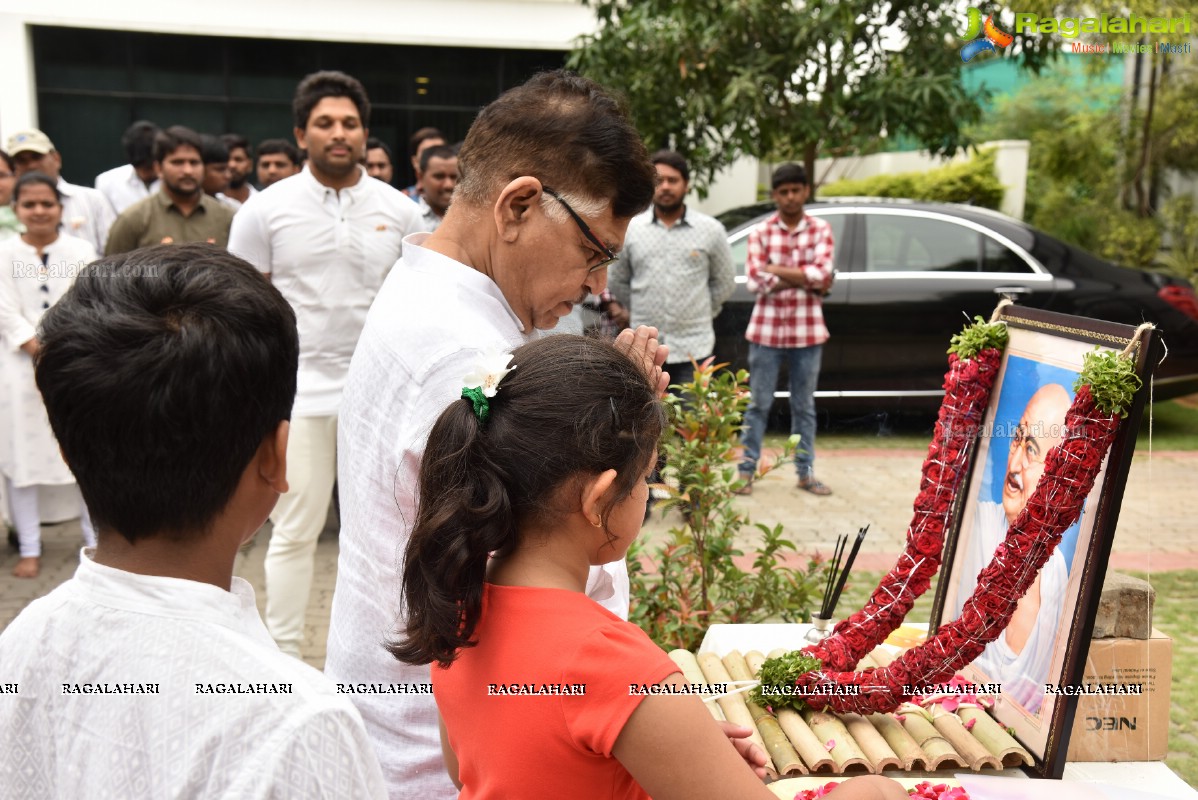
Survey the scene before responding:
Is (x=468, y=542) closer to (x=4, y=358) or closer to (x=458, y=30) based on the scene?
(x=4, y=358)

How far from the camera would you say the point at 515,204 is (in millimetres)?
1900

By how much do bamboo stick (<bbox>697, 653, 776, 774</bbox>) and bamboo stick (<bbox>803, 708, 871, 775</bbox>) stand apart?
0.14 metres

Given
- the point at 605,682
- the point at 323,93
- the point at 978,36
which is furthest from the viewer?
the point at 978,36

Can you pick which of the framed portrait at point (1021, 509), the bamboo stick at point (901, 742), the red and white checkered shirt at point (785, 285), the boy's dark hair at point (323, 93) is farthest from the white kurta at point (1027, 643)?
the red and white checkered shirt at point (785, 285)

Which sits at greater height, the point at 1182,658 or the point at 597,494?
the point at 597,494

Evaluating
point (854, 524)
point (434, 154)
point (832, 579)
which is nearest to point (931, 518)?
point (832, 579)

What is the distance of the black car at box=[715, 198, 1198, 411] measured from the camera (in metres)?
8.07

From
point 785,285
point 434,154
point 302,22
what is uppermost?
point 302,22

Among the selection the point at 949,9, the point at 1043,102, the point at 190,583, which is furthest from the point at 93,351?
the point at 1043,102

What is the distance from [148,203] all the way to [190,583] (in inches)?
220

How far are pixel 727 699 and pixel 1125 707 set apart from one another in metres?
0.93

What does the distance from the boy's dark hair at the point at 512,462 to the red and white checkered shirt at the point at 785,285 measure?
5.39m

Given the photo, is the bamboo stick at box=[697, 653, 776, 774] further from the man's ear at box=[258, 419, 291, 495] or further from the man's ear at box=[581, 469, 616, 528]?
the man's ear at box=[258, 419, 291, 495]

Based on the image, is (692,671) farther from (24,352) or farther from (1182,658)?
(24,352)
